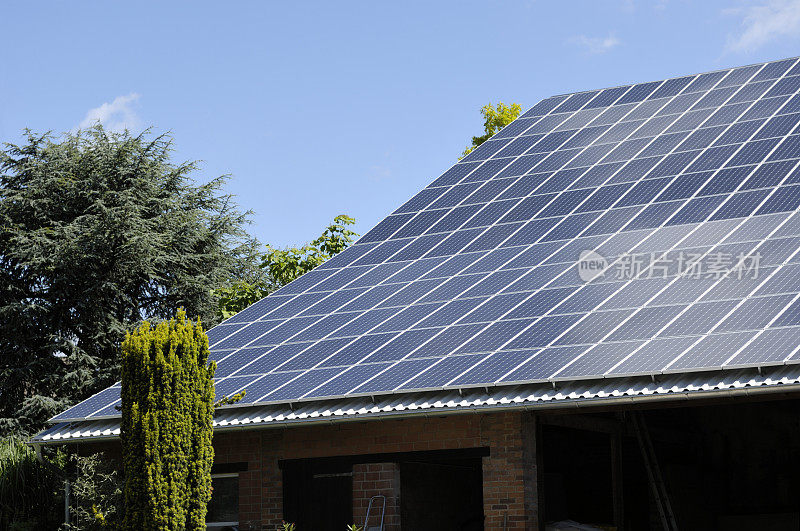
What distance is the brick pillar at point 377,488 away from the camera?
1494cm

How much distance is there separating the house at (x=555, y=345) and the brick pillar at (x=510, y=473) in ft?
0.09

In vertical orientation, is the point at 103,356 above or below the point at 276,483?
above

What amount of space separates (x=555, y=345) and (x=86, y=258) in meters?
21.4

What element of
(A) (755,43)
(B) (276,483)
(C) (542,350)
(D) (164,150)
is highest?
(A) (755,43)

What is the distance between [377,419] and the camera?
44.7 ft

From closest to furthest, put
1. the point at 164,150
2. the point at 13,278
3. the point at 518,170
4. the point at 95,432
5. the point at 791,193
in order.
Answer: the point at 95,432 → the point at 791,193 → the point at 518,170 → the point at 13,278 → the point at 164,150

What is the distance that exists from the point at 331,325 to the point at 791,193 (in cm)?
760

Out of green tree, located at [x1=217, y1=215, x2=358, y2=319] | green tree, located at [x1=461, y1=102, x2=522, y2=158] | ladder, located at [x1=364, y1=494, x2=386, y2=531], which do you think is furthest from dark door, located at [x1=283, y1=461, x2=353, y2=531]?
green tree, located at [x1=461, y1=102, x2=522, y2=158]

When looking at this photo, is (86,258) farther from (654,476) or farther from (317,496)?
(654,476)

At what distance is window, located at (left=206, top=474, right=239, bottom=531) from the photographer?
52.4 ft

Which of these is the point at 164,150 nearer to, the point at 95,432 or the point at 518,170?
the point at 518,170

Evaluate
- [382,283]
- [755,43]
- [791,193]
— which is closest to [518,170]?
[382,283]

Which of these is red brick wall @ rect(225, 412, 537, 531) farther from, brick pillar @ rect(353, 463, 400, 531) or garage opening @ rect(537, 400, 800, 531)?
garage opening @ rect(537, 400, 800, 531)

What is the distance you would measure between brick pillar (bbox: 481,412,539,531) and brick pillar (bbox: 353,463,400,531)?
5.43 feet
